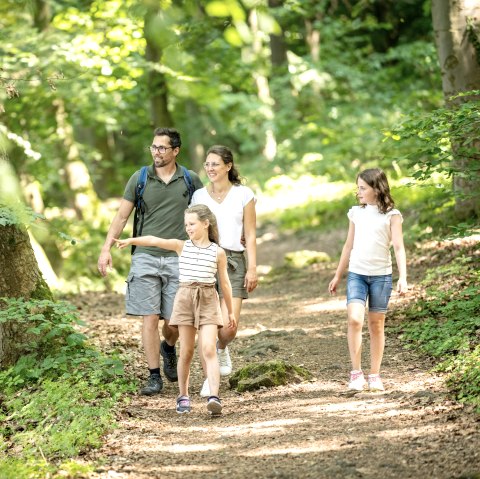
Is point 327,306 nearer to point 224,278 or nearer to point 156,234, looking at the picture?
point 156,234

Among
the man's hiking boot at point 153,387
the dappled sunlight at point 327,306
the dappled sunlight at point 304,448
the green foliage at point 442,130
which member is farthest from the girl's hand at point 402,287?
the dappled sunlight at point 327,306

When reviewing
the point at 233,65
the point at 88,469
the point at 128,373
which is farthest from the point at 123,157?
the point at 88,469

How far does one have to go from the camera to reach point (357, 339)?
6488mm

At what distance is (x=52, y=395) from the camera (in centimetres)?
644

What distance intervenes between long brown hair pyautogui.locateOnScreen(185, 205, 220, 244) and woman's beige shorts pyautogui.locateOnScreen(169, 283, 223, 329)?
39 centimetres

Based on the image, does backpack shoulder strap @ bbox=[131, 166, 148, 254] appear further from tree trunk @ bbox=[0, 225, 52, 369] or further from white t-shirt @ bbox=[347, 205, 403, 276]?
white t-shirt @ bbox=[347, 205, 403, 276]

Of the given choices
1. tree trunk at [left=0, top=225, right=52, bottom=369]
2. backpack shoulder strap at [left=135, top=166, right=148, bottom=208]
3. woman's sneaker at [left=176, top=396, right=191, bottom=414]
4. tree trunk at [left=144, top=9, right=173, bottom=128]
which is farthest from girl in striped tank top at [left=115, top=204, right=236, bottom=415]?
tree trunk at [left=144, top=9, right=173, bottom=128]

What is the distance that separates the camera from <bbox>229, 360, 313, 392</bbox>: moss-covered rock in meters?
7.05

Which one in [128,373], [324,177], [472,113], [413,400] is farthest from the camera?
[324,177]

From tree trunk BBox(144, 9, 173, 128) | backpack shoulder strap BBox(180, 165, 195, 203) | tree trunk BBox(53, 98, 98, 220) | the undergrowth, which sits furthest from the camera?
tree trunk BBox(53, 98, 98, 220)

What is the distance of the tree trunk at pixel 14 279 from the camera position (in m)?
7.42

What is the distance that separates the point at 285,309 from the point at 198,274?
550 cm

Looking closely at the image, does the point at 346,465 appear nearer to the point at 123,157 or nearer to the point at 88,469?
the point at 88,469

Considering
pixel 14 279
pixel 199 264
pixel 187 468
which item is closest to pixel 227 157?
pixel 199 264
